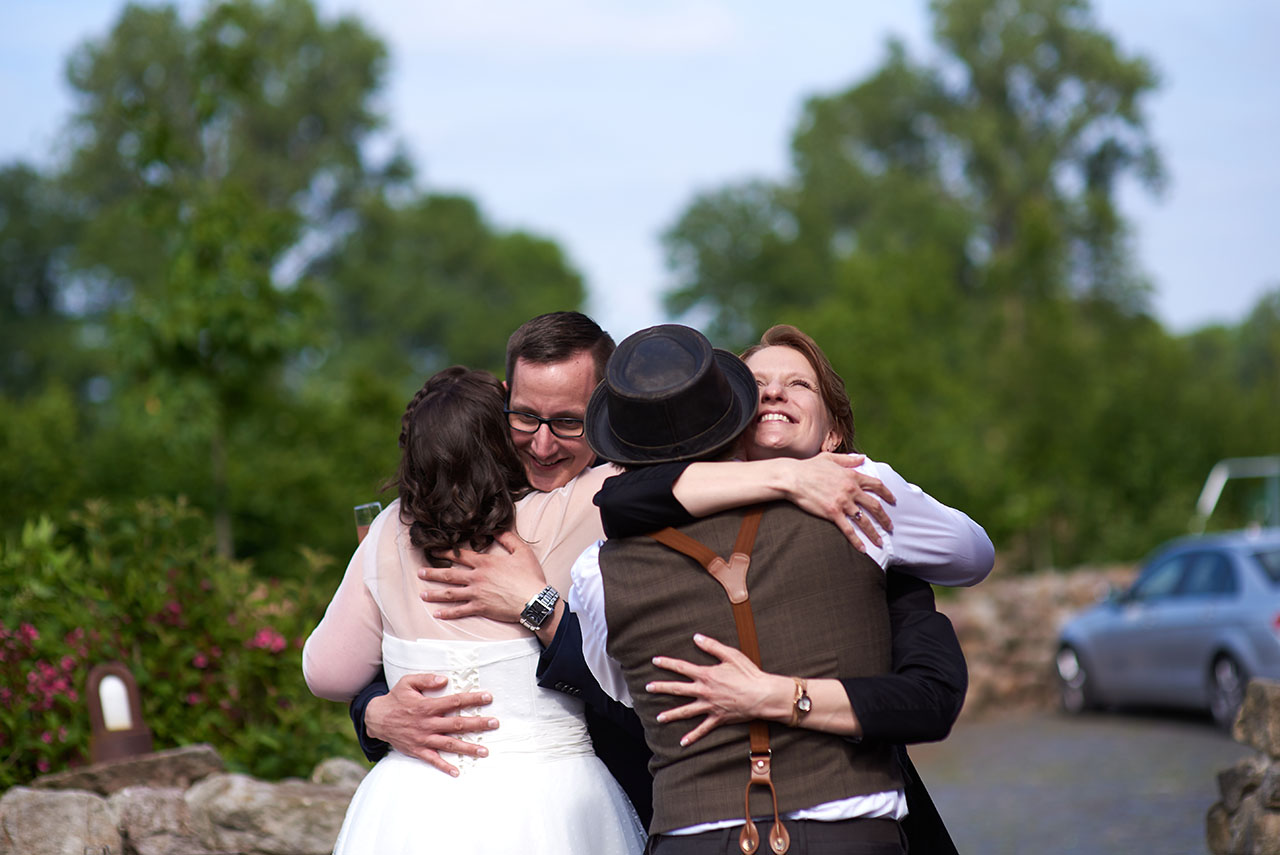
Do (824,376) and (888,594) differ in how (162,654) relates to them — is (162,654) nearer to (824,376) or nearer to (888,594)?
(824,376)

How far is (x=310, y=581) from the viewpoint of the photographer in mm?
6121

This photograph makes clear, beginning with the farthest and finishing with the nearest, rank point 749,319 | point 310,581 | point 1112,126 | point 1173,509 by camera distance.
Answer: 1. point 749,319
2. point 1112,126
3. point 1173,509
4. point 310,581

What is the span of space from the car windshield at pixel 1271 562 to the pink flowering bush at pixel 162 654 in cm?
848

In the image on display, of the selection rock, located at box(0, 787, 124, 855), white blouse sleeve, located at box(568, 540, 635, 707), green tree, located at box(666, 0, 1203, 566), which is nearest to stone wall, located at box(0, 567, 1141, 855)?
rock, located at box(0, 787, 124, 855)

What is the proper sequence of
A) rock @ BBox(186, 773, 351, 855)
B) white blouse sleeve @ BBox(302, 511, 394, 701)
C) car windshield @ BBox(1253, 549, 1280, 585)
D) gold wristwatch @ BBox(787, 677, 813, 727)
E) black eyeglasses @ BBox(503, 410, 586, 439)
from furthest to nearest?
1. car windshield @ BBox(1253, 549, 1280, 585)
2. rock @ BBox(186, 773, 351, 855)
3. black eyeglasses @ BBox(503, 410, 586, 439)
4. white blouse sleeve @ BBox(302, 511, 394, 701)
5. gold wristwatch @ BBox(787, 677, 813, 727)

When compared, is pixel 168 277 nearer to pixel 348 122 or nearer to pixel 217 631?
pixel 217 631

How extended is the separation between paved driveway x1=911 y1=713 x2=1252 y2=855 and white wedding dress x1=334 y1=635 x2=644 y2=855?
566 cm

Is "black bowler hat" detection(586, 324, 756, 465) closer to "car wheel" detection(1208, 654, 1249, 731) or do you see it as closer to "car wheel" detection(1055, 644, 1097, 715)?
"car wheel" detection(1208, 654, 1249, 731)

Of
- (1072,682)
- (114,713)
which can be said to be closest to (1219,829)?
(114,713)

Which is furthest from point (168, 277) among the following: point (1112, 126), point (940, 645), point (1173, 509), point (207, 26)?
point (1112, 126)

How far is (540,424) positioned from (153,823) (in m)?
2.51

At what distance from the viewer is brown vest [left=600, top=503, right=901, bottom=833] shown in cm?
236

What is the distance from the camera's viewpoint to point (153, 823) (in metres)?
4.73

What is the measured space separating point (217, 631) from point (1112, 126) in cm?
3805
